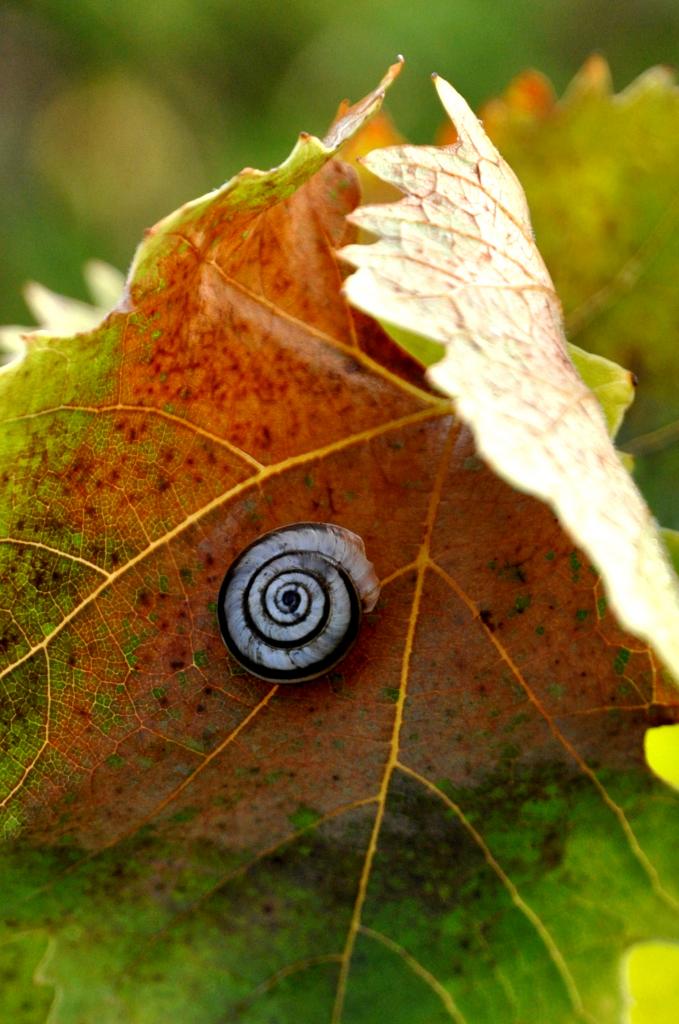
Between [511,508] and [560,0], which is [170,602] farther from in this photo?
[560,0]

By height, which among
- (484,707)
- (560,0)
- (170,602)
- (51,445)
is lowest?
(484,707)

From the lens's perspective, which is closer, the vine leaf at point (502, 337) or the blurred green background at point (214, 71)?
the vine leaf at point (502, 337)

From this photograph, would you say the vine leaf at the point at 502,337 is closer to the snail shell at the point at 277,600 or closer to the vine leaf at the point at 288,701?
the vine leaf at the point at 288,701

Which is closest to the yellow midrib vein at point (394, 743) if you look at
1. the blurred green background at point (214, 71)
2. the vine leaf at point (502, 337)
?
the vine leaf at point (502, 337)

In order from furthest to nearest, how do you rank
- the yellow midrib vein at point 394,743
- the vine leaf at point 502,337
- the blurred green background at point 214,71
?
the blurred green background at point 214,71 < the yellow midrib vein at point 394,743 < the vine leaf at point 502,337

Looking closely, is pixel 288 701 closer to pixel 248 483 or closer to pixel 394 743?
pixel 394 743

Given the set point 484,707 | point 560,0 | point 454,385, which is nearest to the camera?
point 454,385

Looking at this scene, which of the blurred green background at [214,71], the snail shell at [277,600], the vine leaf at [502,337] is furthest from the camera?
the blurred green background at [214,71]

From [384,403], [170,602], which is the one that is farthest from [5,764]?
[384,403]
